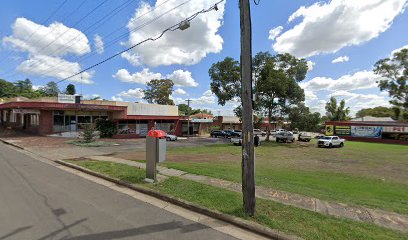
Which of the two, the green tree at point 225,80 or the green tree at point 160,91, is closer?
the green tree at point 225,80

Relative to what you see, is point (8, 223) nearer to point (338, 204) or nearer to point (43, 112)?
point (338, 204)

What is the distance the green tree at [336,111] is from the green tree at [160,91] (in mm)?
47505

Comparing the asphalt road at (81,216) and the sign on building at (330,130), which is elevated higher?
the sign on building at (330,130)

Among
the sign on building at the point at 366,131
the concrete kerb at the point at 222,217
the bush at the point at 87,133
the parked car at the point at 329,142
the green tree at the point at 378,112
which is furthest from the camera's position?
the green tree at the point at 378,112

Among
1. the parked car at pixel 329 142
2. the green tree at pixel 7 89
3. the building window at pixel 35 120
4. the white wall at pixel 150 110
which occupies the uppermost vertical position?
the green tree at pixel 7 89

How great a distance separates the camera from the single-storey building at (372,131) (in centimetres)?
4554

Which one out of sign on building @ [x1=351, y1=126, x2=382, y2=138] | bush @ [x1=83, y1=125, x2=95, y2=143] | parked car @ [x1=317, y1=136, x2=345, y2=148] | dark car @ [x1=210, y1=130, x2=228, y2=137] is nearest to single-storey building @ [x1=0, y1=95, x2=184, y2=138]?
bush @ [x1=83, y1=125, x2=95, y2=143]

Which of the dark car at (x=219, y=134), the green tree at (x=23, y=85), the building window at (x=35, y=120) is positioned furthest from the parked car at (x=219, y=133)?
the green tree at (x=23, y=85)

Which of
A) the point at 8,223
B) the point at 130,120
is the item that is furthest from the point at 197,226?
the point at 130,120

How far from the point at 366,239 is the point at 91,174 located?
967 cm

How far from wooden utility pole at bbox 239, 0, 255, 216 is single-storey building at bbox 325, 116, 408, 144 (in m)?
50.9

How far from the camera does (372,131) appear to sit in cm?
4859

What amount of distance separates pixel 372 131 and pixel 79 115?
163 feet

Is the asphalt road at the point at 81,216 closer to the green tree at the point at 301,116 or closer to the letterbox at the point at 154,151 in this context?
the letterbox at the point at 154,151
